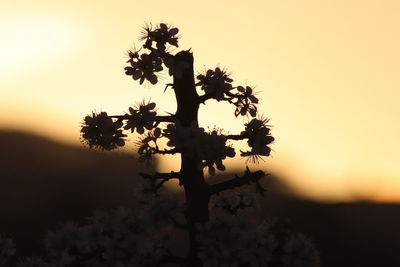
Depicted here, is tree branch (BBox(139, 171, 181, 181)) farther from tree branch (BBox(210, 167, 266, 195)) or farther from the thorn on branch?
tree branch (BBox(210, 167, 266, 195))

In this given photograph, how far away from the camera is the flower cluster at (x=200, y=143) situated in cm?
1291

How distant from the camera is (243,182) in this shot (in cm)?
1402

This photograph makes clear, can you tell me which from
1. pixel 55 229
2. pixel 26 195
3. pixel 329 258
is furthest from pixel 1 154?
pixel 55 229

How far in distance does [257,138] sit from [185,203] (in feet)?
5.12

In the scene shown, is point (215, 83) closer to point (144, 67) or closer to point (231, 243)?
point (144, 67)

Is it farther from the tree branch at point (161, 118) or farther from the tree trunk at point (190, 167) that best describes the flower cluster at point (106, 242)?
the tree branch at point (161, 118)

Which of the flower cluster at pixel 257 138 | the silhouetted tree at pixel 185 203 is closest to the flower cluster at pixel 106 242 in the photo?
the silhouetted tree at pixel 185 203

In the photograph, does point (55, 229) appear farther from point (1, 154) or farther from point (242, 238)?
point (1, 154)

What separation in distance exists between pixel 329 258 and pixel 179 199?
1986 centimetres

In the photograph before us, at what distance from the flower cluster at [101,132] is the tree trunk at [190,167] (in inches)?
41.2

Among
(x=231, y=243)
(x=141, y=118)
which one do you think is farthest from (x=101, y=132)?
(x=231, y=243)

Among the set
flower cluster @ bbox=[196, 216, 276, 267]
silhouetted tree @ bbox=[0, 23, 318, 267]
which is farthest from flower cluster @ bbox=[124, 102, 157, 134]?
flower cluster @ bbox=[196, 216, 276, 267]

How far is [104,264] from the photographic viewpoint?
1351 cm

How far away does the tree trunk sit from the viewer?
13891mm
